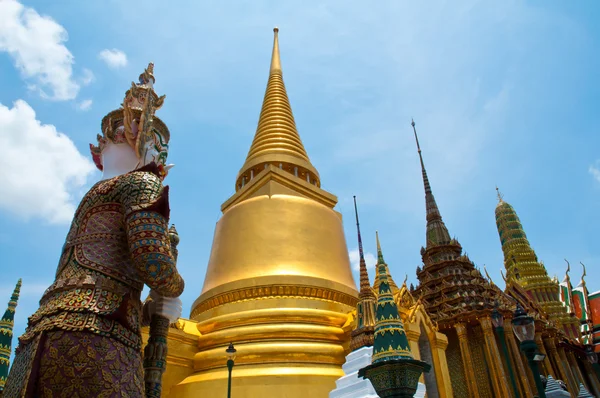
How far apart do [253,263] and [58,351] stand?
890cm

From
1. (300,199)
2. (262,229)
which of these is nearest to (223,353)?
(262,229)

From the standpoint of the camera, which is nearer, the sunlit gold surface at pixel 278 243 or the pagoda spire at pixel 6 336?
the pagoda spire at pixel 6 336

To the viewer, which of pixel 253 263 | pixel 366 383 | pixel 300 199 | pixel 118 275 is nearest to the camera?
pixel 118 275

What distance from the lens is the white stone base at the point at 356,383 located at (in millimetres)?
7391

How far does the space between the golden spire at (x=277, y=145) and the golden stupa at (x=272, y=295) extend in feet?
0.14

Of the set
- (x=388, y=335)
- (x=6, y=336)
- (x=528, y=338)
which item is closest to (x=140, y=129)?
(x=388, y=335)

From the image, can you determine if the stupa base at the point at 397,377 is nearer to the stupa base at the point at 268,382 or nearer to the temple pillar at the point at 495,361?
the stupa base at the point at 268,382

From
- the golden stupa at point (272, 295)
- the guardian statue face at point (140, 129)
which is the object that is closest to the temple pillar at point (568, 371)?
the golden stupa at point (272, 295)

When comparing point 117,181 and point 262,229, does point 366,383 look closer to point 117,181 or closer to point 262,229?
point 262,229

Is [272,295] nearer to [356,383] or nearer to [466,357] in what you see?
[356,383]

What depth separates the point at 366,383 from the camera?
7.47 meters

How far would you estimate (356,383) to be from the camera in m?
7.64

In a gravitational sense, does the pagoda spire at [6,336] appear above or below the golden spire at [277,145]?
below

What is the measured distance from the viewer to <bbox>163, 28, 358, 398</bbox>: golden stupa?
8961 millimetres
